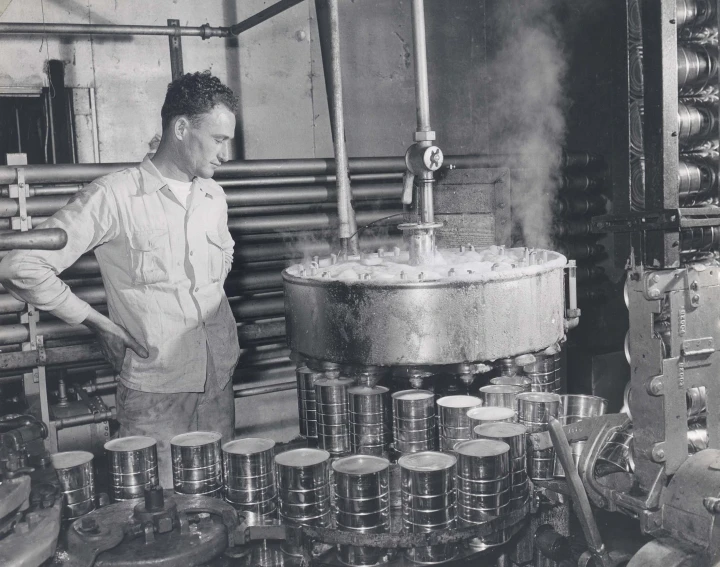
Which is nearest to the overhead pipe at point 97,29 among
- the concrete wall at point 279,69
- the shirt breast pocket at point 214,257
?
the concrete wall at point 279,69

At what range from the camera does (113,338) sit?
263cm

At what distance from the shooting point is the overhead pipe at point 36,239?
1192 millimetres

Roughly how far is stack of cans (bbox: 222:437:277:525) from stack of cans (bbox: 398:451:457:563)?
1.35ft


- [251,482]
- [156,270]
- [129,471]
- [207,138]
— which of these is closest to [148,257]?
[156,270]

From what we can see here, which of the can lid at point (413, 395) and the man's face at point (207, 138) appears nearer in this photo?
the can lid at point (413, 395)

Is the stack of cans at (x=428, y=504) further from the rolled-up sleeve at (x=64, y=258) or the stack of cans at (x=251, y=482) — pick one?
the rolled-up sleeve at (x=64, y=258)

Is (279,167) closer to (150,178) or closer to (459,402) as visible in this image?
(150,178)

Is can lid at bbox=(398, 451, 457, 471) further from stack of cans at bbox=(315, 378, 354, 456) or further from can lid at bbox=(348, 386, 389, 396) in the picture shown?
stack of cans at bbox=(315, 378, 354, 456)

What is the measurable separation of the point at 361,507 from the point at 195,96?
5.32 ft

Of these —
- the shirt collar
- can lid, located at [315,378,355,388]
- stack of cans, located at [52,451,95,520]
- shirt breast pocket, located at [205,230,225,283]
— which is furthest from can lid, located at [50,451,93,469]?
the shirt collar

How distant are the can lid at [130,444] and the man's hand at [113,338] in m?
0.45

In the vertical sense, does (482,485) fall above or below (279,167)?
below

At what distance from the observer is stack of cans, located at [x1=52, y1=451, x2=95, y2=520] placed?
2039mm

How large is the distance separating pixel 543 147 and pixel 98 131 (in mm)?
2906
